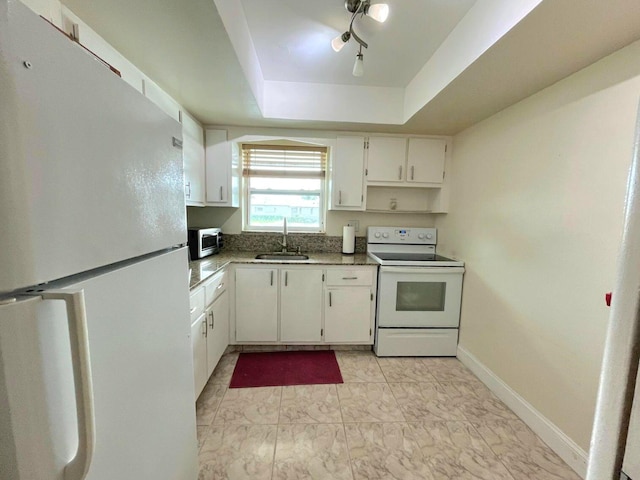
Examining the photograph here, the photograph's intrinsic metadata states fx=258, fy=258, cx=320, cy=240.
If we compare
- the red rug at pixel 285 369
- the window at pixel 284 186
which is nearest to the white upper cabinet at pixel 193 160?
the window at pixel 284 186

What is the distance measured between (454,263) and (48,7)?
298cm

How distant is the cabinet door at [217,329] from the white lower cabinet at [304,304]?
0.13 metres

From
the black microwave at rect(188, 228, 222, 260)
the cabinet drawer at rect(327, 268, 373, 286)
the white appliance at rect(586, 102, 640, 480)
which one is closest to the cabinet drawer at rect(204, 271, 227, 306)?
the black microwave at rect(188, 228, 222, 260)

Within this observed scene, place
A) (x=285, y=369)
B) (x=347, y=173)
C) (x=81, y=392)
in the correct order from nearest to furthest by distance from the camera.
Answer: (x=81, y=392) < (x=285, y=369) < (x=347, y=173)

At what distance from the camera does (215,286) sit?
6.69 feet

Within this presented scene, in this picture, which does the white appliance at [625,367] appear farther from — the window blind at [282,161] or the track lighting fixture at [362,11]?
the window blind at [282,161]

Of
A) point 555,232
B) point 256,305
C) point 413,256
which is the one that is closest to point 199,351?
point 256,305

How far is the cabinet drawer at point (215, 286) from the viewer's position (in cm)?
187

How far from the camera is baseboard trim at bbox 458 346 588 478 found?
4.65 feet

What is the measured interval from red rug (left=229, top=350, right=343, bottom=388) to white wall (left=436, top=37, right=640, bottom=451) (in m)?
1.32

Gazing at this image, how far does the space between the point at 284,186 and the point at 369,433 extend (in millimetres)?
2398

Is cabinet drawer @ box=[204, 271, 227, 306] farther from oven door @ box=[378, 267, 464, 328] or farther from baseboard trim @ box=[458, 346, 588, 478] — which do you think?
baseboard trim @ box=[458, 346, 588, 478]

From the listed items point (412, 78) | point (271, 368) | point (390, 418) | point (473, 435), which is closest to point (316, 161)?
point (412, 78)

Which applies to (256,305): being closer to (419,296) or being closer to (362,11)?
(419,296)
